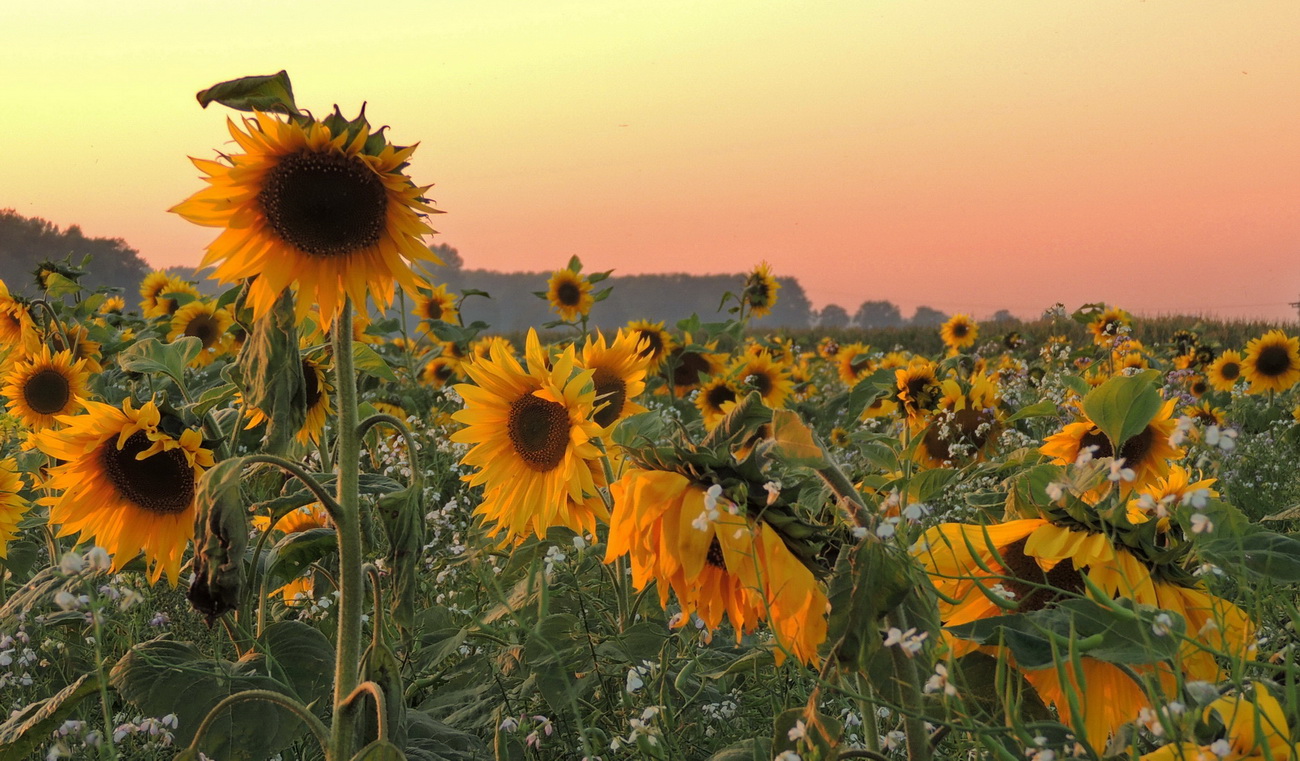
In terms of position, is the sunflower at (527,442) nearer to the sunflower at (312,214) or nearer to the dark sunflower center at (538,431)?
the dark sunflower center at (538,431)

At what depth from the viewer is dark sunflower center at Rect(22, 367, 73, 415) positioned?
3.95m

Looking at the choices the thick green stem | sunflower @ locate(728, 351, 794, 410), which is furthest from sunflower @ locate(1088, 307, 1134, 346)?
the thick green stem

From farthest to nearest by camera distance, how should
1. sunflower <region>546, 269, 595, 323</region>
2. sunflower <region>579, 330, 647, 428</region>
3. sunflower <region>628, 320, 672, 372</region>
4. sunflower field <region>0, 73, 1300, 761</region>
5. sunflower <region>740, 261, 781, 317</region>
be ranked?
sunflower <region>740, 261, 781, 317</region> < sunflower <region>546, 269, 595, 323</region> < sunflower <region>628, 320, 672, 372</region> < sunflower <region>579, 330, 647, 428</region> < sunflower field <region>0, 73, 1300, 761</region>

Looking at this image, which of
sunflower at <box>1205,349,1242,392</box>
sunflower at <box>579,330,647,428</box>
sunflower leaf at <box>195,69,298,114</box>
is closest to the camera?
sunflower leaf at <box>195,69,298,114</box>

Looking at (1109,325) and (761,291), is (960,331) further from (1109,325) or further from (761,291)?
(1109,325)

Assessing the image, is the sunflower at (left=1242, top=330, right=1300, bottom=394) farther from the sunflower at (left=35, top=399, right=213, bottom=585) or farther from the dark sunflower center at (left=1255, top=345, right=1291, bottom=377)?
the sunflower at (left=35, top=399, right=213, bottom=585)

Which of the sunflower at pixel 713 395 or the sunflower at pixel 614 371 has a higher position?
the sunflower at pixel 614 371

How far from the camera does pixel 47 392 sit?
397cm

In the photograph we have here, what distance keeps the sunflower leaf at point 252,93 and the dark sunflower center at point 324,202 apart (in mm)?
297

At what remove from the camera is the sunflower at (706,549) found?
1.14 m

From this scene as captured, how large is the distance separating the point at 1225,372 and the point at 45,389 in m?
7.71

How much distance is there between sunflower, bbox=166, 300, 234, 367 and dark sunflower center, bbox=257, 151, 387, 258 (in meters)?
4.71

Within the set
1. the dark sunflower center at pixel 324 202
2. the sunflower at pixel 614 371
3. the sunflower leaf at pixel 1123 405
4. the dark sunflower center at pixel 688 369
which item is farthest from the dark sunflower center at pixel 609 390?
the dark sunflower center at pixel 688 369

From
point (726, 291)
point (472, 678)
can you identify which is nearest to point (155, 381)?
point (472, 678)
